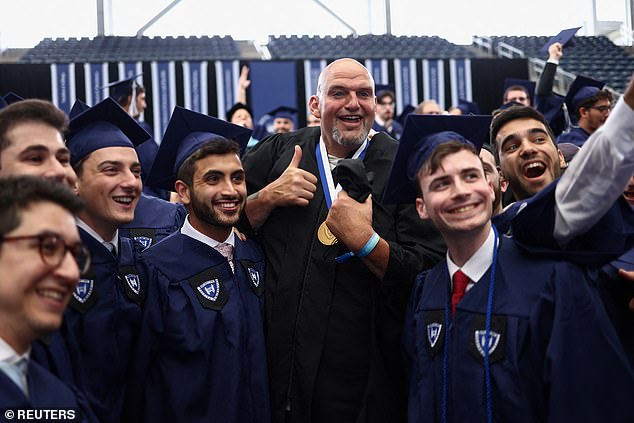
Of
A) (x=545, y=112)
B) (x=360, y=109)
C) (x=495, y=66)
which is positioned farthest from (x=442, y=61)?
(x=360, y=109)

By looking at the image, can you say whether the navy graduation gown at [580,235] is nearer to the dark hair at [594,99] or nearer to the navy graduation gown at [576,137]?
the navy graduation gown at [576,137]

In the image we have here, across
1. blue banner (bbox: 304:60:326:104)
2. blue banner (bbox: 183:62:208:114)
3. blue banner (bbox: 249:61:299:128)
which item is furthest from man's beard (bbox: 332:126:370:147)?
blue banner (bbox: 183:62:208:114)

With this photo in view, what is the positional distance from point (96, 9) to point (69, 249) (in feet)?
59.2

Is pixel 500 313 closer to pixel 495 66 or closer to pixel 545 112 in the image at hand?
pixel 545 112

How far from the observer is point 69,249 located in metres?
1.82

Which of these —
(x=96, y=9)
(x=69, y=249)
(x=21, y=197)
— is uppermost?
(x=96, y=9)

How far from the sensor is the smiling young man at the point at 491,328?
2109 millimetres

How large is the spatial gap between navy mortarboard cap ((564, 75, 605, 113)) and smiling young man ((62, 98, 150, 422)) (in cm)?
368

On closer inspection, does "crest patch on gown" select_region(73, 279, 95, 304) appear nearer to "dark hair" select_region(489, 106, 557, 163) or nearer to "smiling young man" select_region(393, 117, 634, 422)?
"smiling young man" select_region(393, 117, 634, 422)

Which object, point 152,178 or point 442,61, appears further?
point 442,61

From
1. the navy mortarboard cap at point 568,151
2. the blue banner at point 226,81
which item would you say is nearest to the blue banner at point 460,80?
the blue banner at point 226,81

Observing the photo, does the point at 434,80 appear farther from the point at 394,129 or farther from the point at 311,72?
the point at 394,129

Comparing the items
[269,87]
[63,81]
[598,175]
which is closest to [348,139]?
[598,175]

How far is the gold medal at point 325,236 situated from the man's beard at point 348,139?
372mm
